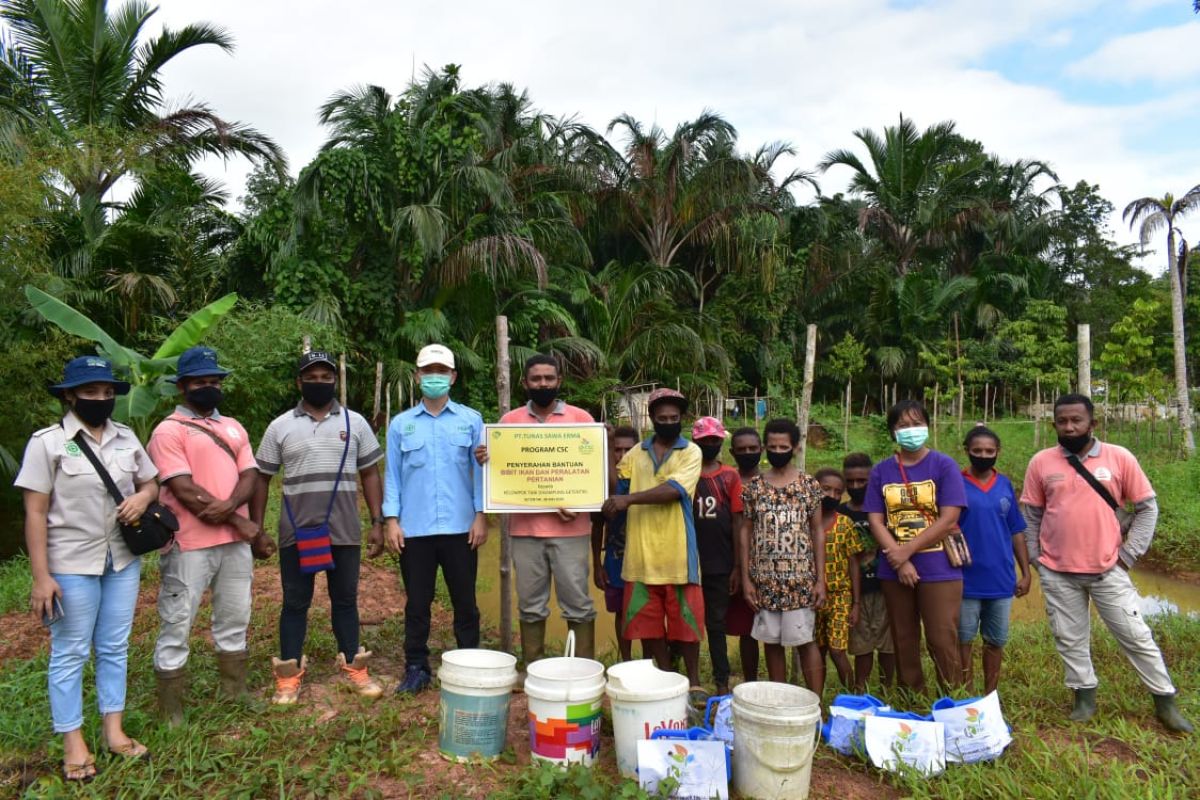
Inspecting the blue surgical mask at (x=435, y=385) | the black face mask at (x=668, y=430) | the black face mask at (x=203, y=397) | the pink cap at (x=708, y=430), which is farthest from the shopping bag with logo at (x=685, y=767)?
the black face mask at (x=203, y=397)

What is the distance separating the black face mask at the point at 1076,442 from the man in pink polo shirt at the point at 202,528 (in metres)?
4.45

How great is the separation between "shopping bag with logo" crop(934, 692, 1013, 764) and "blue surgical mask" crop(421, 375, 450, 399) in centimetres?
301

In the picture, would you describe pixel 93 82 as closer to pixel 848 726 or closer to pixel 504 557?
pixel 504 557

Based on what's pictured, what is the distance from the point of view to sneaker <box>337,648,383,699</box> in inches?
178

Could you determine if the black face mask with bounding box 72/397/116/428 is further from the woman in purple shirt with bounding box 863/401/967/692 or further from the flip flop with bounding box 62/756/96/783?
the woman in purple shirt with bounding box 863/401/967/692

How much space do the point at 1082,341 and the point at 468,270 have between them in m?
9.95

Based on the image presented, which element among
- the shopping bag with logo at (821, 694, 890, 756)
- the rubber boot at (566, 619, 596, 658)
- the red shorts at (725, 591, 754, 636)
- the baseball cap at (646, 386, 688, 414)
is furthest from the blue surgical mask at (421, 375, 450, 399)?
the shopping bag with logo at (821, 694, 890, 756)

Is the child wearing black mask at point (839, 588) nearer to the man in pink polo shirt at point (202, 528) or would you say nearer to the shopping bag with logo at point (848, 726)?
the shopping bag with logo at point (848, 726)

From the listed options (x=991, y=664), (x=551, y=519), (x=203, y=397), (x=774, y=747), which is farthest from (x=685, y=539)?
(x=203, y=397)

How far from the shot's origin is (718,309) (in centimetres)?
2242

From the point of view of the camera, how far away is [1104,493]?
431 cm

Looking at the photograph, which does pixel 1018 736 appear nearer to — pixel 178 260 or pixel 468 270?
pixel 468 270

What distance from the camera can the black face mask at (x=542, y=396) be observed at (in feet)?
15.1

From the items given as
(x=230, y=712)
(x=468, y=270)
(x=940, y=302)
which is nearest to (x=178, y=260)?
(x=468, y=270)
